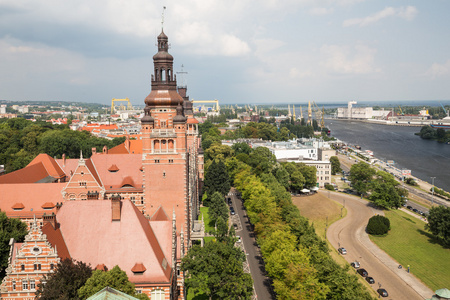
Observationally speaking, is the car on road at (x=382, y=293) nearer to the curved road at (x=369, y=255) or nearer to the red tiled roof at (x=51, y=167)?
the curved road at (x=369, y=255)

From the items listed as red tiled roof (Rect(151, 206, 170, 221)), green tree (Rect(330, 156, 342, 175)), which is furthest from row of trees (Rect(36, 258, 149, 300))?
green tree (Rect(330, 156, 342, 175))

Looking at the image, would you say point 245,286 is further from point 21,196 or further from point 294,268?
point 21,196

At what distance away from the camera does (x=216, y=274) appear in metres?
44.1

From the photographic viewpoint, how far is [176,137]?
55562mm

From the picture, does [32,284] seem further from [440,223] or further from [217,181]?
[440,223]

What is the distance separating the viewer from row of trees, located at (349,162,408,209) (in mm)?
102562

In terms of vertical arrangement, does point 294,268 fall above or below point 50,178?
below

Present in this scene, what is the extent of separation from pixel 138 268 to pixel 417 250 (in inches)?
2502

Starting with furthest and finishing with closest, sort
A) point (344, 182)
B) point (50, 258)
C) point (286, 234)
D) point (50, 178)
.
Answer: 1. point (344, 182)
2. point (50, 178)
3. point (286, 234)
4. point (50, 258)

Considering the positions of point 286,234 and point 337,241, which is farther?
point 337,241

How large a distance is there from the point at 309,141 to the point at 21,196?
141 meters

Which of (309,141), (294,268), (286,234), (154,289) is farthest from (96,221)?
(309,141)

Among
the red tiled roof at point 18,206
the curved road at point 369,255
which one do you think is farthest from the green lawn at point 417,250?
the red tiled roof at point 18,206

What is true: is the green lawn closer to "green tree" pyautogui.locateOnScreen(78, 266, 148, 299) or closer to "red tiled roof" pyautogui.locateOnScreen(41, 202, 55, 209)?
"green tree" pyautogui.locateOnScreen(78, 266, 148, 299)
